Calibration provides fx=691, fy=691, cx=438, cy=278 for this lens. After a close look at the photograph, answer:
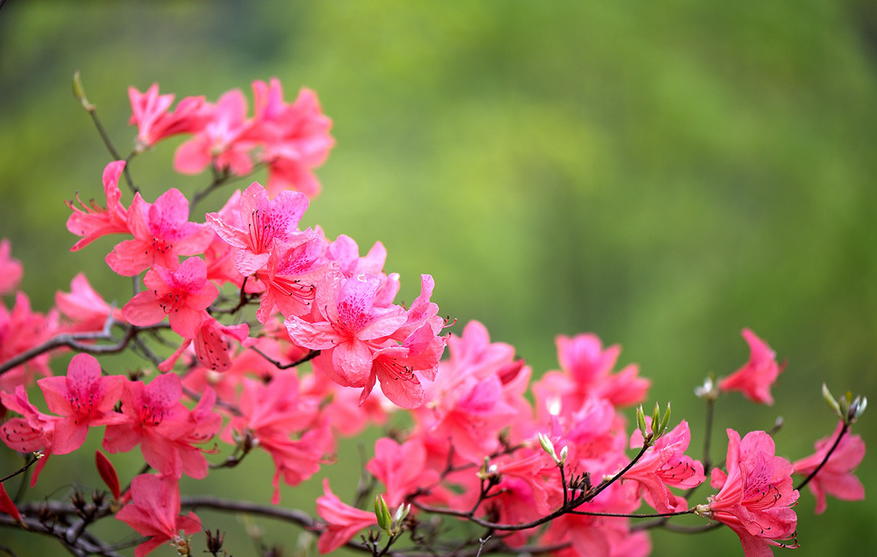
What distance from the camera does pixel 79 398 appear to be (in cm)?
66

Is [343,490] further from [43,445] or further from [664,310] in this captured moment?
[43,445]

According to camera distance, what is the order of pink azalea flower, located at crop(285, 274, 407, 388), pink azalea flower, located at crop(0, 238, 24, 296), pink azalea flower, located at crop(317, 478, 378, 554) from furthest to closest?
1. pink azalea flower, located at crop(0, 238, 24, 296)
2. pink azalea flower, located at crop(317, 478, 378, 554)
3. pink azalea flower, located at crop(285, 274, 407, 388)

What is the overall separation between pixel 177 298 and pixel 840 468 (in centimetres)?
73

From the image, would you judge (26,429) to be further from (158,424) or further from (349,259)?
(349,259)

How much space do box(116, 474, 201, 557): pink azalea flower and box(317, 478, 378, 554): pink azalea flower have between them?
0.13m

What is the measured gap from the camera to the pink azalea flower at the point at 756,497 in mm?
631

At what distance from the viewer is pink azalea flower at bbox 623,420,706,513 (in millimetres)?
646

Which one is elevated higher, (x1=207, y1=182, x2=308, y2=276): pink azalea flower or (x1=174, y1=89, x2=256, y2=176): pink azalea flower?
(x1=174, y1=89, x2=256, y2=176): pink azalea flower

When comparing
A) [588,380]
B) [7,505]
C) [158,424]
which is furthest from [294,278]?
[588,380]

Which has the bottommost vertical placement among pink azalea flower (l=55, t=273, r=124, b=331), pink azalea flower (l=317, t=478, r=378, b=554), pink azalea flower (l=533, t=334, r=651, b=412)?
pink azalea flower (l=317, t=478, r=378, b=554)

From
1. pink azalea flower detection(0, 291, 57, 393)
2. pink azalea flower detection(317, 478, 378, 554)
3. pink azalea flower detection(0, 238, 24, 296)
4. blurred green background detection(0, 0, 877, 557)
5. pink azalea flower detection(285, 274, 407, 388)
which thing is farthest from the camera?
blurred green background detection(0, 0, 877, 557)

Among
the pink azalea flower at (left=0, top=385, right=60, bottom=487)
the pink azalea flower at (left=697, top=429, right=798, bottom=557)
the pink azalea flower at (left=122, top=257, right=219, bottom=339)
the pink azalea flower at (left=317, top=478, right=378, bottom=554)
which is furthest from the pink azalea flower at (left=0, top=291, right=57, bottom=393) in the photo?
the pink azalea flower at (left=697, top=429, right=798, bottom=557)

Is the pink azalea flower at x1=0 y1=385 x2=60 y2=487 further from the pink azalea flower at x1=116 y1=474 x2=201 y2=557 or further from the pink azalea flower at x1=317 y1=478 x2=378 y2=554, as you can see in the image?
the pink azalea flower at x1=317 y1=478 x2=378 y2=554

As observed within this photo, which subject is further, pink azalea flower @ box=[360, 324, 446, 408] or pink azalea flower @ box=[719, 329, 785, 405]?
pink azalea flower @ box=[719, 329, 785, 405]
